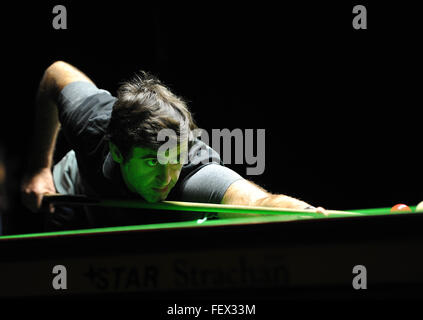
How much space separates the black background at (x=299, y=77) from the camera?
2.49 m

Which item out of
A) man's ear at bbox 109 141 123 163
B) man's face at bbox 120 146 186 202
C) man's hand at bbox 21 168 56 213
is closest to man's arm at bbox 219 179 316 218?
man's face at bbox 120 146 186 202

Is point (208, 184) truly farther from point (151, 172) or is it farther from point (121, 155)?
point (121, 155)

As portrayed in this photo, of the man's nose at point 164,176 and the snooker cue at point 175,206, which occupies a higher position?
the man's nose at point 164,176

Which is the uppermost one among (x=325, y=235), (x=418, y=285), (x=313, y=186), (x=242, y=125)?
(x=242, y=125)

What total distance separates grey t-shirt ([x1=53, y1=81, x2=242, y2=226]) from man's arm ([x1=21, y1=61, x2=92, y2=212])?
0.09 metres

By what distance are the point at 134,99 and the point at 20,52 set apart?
5.37 feet

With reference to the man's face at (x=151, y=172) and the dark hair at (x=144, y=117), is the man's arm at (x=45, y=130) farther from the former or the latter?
the man's face at (x=151, y=172)

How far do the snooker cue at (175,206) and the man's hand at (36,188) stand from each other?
0.09 m

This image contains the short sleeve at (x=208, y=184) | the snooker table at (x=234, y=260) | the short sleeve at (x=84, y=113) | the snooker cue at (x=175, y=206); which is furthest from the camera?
the short sleeve at (x=84, y=113)

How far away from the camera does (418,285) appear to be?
3.95 ft

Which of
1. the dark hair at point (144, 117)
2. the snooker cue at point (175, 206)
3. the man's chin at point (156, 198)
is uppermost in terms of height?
the dark hair at point (144, 117)

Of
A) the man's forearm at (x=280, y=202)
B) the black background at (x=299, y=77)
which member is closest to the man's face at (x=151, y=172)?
the man's forearm at (x=280, y=202)

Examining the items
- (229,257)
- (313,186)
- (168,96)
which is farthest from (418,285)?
(313,186)

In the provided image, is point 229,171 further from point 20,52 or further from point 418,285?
point 20,52
